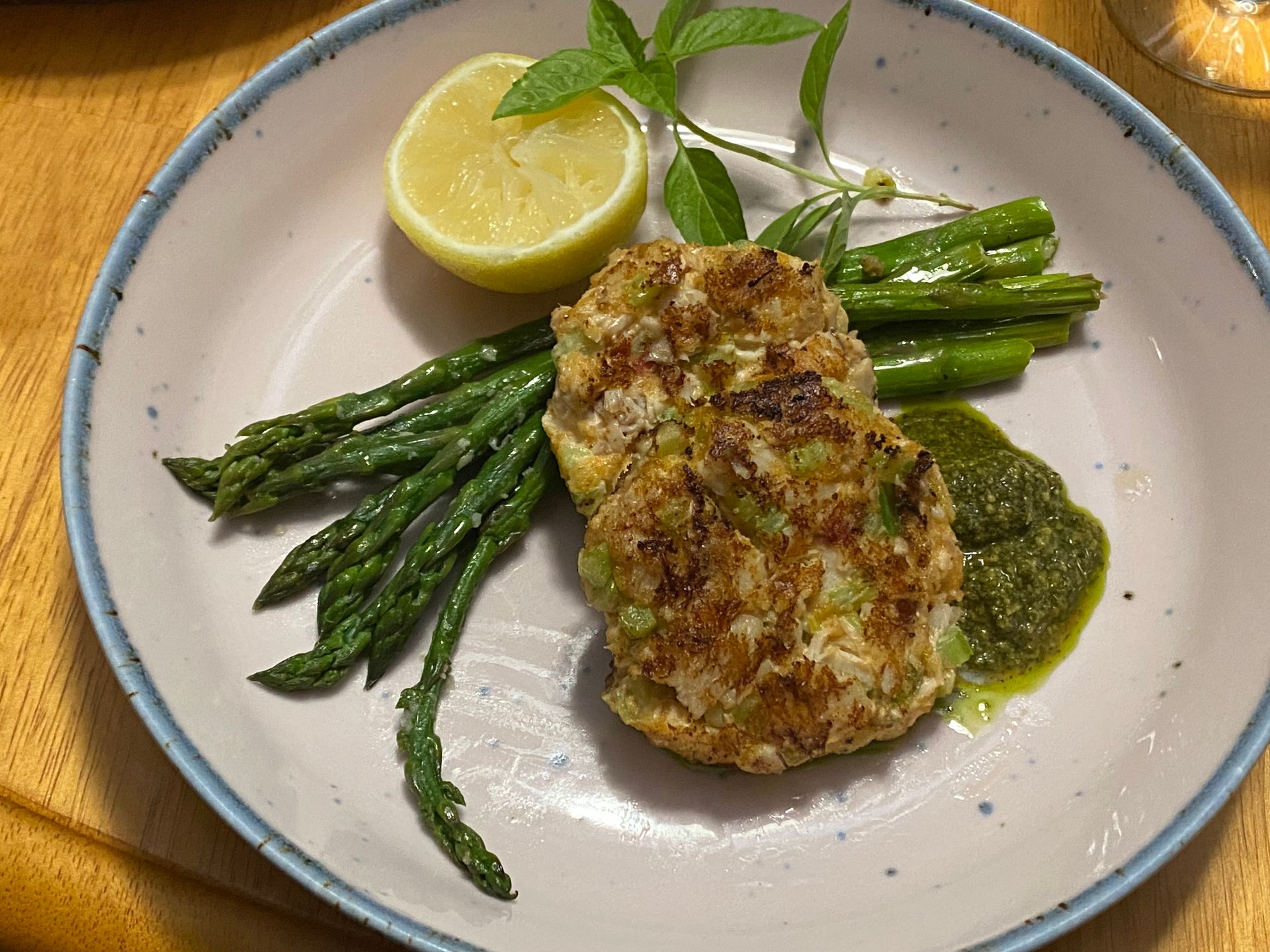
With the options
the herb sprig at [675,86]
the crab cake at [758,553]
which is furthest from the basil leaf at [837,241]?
the crab cake at [758,553]

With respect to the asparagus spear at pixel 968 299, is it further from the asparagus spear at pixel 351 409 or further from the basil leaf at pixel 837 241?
the asparagus spear at pixel 351 409

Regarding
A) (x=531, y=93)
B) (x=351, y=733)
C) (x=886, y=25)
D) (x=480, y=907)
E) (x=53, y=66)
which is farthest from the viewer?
(x=53, y=66)

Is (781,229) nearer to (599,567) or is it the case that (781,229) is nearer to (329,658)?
(599,567)

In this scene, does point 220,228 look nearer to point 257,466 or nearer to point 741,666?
point 257,466

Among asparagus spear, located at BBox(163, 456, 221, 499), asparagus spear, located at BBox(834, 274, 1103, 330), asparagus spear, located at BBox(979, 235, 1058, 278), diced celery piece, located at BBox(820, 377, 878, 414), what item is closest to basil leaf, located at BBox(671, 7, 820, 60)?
asparagus spear, located at BBox(834, 274, 1103, 330)

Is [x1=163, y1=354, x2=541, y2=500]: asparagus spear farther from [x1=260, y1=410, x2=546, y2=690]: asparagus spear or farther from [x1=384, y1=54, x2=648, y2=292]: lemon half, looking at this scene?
[x1=384, y1=54, x2=648, y2=292]: lemon half

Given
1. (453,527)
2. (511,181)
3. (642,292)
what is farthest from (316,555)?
(511,181)

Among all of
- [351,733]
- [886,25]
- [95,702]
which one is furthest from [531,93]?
[95,702]
